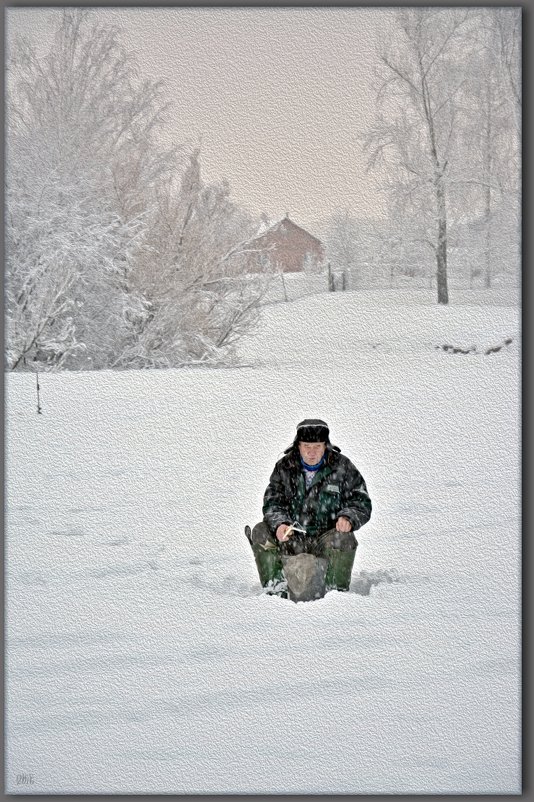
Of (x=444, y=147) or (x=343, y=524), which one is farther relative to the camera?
(x=444, y=147)

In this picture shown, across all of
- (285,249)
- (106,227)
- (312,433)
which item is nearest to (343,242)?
(285,249)

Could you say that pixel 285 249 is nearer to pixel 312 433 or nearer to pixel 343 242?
pixel 343 242

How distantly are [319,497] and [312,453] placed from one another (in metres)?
0.17

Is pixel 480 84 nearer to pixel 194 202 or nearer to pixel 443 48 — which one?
pixel 443 48

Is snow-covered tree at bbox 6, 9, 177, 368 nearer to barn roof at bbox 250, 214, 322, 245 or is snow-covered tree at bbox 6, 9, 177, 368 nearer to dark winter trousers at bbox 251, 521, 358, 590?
barn roof at bbox 250, 214, 322, 245

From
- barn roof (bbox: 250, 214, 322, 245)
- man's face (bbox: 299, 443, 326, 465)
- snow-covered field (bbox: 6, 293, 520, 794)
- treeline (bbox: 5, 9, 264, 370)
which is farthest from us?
treeline (bbox: 5, 9, 264, 370)

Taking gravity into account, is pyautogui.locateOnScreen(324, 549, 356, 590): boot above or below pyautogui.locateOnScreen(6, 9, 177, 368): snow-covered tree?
below

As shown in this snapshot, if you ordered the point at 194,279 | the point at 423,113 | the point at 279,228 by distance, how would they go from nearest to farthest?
the point at 279,228 < the point at 423,113 < the point at 194,279

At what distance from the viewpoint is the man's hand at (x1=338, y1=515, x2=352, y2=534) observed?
3.61 meters

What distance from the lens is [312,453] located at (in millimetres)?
3682

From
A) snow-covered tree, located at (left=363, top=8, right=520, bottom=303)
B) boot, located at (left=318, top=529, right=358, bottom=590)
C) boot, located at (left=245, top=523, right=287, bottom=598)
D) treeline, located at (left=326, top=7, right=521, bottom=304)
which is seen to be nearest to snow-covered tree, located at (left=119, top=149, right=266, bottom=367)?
treeline, located at (left=326, top=7, right=521, bottom=304)

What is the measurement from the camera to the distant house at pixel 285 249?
156 inches

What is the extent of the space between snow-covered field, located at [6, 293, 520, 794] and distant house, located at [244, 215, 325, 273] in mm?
190

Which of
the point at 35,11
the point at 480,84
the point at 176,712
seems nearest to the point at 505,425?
the point at 480,84
